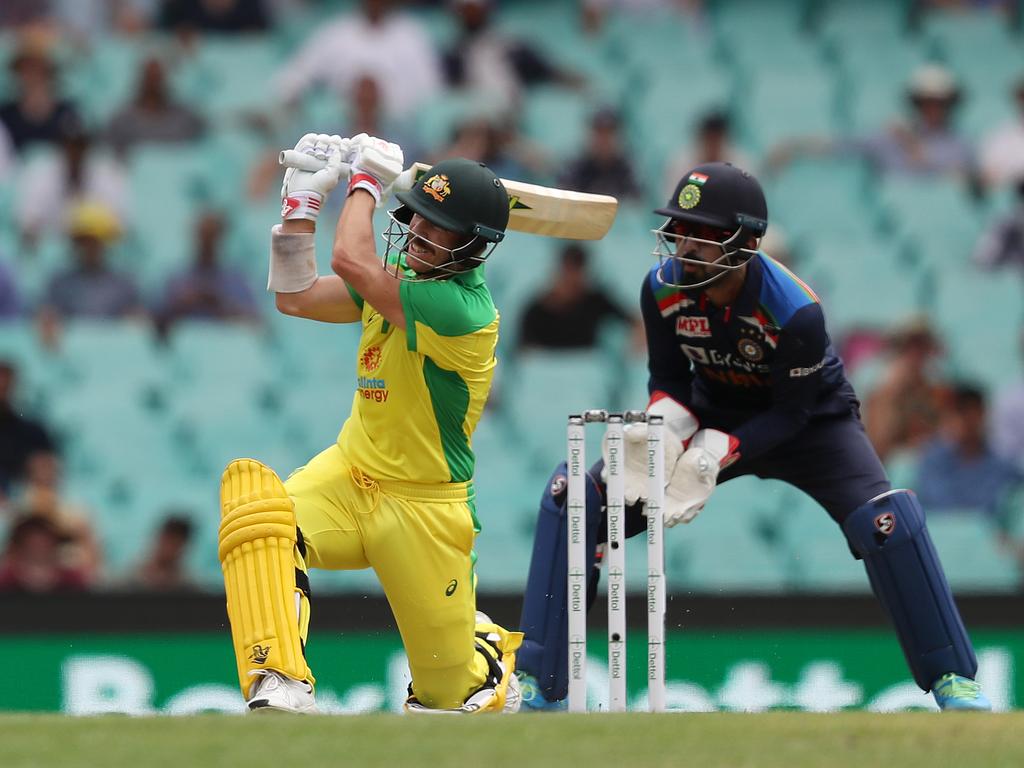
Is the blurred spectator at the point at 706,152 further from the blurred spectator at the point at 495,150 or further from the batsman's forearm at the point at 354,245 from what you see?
the batsman's forearm at the point at 354,245

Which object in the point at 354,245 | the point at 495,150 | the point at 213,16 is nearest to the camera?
the point at 354,245

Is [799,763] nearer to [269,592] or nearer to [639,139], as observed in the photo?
[269,592]

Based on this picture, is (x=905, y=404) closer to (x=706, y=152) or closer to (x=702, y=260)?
(x=706, y=152)

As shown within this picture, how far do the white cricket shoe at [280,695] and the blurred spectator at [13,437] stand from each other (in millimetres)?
4226

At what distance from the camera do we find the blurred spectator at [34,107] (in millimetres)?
10117

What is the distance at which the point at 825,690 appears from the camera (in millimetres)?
7016

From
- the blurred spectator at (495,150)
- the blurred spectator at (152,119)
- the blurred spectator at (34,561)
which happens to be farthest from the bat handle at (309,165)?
the blurred spectator at (152,119)

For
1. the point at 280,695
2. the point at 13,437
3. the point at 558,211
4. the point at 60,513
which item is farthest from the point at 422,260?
the point at 13,437

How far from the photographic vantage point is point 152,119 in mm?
10258

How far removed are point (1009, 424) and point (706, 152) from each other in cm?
239

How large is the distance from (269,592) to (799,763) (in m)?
1.58

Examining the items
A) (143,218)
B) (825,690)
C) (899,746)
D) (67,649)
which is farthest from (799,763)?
(143,218)

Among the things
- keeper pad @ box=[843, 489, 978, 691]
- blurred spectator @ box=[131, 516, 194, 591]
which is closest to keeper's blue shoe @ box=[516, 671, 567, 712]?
keeper pad @ box=[843, 489, 978, 691]

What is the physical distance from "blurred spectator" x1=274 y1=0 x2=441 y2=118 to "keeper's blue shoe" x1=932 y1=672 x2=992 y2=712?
587 cm
